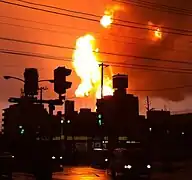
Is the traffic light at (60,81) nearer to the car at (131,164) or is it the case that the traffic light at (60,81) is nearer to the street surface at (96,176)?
the street surface at (96,176)

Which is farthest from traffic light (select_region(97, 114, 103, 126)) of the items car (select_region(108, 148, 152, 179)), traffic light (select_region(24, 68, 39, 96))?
traffic light (select_region(24, 68, 39, 96))

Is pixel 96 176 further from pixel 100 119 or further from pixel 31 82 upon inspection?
pixel 31 82

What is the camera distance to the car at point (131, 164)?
34000mm

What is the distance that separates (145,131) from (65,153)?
42.7m

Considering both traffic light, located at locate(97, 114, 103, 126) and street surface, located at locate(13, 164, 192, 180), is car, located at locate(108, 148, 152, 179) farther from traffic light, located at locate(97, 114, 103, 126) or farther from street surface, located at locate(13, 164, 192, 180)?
traffic light, located at locate(97, 114, 103, 126)

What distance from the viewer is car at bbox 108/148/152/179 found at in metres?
34.0

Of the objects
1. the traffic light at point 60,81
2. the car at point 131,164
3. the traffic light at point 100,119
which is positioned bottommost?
the car at point 131,164

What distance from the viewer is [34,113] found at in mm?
27031

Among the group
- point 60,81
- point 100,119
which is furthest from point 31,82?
point 100,119

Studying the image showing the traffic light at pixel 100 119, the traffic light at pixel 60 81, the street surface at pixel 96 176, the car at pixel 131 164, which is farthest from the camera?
the traffic light at pixel 100 119

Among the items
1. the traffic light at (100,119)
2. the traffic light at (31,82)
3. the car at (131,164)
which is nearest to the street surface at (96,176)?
the car at (131,164)

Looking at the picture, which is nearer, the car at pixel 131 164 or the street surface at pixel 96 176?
the car at pixel 131 164

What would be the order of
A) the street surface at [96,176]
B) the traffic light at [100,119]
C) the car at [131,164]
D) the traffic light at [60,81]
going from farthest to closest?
the traffic light at [100,119] < the street surface at [96,176] < the car at [131,164] < the traffic light at [60,81]

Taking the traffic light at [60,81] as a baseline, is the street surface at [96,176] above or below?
below
